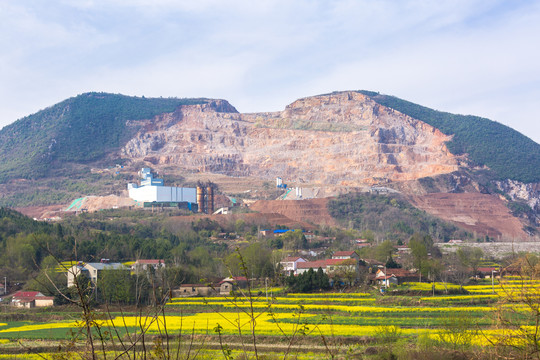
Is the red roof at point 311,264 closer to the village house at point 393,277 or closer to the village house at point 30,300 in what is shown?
the village house at point 393,277

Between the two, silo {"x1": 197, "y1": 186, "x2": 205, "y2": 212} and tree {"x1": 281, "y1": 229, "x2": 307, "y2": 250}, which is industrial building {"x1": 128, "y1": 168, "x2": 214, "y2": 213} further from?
tree {"x1": 281, "y1": 229, "x2": 307, "y2": 250}

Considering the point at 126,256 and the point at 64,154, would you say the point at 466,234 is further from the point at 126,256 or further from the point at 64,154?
the point at 64,154

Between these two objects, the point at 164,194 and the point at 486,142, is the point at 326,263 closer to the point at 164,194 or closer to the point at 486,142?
the point at 164,194

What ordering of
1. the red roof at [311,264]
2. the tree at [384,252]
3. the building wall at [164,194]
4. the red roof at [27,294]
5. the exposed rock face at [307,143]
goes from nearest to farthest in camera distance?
1. the red roof at [27,294]
2. the red roof at [311,264]
3. the tree at [384,252]
4. the building wall at [164,194]
5. the exposed rock face at [307,143]

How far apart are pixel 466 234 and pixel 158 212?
192 ft

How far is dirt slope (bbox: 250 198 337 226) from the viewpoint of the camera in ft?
382

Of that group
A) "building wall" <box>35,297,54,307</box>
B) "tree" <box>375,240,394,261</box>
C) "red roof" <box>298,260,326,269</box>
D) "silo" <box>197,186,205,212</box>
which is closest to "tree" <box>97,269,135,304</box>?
"building wall" <box>35,297,54,307</box>

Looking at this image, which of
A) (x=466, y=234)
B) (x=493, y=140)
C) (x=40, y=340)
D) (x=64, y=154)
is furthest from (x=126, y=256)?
(x=493, y=140)

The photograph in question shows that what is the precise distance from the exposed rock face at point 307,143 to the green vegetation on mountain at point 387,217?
1925cm

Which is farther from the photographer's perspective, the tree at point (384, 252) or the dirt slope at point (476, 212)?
the dirt slope at point (476, 212)

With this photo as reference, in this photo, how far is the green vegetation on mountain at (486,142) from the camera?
16000 centimetres

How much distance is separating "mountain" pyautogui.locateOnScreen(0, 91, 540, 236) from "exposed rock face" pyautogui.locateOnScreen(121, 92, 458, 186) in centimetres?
32

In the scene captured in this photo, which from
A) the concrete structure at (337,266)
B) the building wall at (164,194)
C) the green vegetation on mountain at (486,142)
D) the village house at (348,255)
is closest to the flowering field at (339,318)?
the concrete structure at (337,266)

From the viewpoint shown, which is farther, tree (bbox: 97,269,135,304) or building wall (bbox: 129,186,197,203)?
building wall (bbox: 129,186,197,203)
